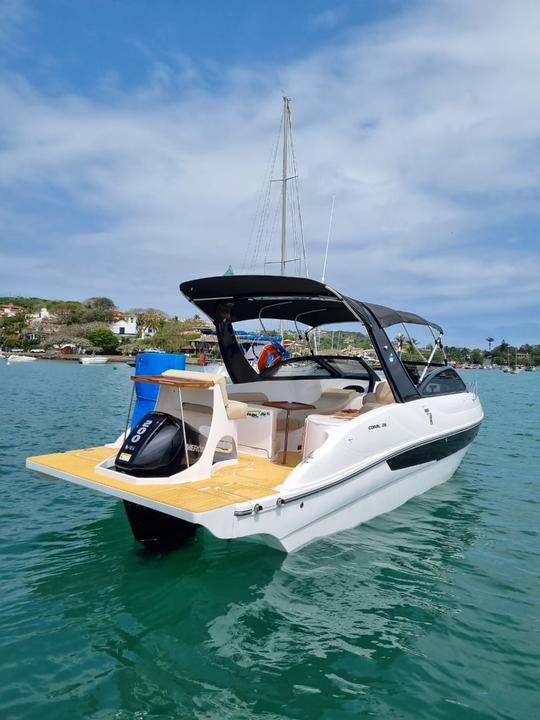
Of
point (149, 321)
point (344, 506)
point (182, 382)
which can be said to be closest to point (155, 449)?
point (182, 382)

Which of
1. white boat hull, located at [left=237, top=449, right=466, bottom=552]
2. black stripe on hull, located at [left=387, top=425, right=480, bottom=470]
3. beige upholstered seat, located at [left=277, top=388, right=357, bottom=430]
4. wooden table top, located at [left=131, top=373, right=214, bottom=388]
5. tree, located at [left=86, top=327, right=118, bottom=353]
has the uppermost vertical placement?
tree, located at [left=86, top=327, right=118, bottom=353]

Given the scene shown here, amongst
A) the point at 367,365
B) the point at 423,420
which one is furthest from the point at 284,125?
the point at 423,420

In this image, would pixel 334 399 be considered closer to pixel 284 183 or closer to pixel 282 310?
pixel 282 310

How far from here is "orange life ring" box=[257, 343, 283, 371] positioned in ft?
29.9

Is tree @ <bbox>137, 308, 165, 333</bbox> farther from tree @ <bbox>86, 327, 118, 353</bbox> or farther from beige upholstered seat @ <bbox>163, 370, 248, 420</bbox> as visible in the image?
beige upholstered seat @ <bbox>163, 370, 248, 420</bbox>

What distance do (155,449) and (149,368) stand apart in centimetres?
224

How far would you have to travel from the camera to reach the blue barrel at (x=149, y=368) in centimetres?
671

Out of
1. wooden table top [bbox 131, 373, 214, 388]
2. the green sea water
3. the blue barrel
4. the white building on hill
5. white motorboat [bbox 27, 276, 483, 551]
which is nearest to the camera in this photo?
the green sea water

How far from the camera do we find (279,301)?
786cm

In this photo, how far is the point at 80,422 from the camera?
14648 mm

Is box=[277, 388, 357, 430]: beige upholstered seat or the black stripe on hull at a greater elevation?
box=[277, 388, 357, 430]: beige upholstered seat

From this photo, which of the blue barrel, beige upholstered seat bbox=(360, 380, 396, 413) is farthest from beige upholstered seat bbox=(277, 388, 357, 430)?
the blue barrel

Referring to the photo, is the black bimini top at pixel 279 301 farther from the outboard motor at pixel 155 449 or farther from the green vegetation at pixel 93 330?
the green vegetation at pixel 93 330

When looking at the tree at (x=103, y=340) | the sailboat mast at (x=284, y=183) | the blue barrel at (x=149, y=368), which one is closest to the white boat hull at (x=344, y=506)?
the blue barrel at (x=149, y=368)
